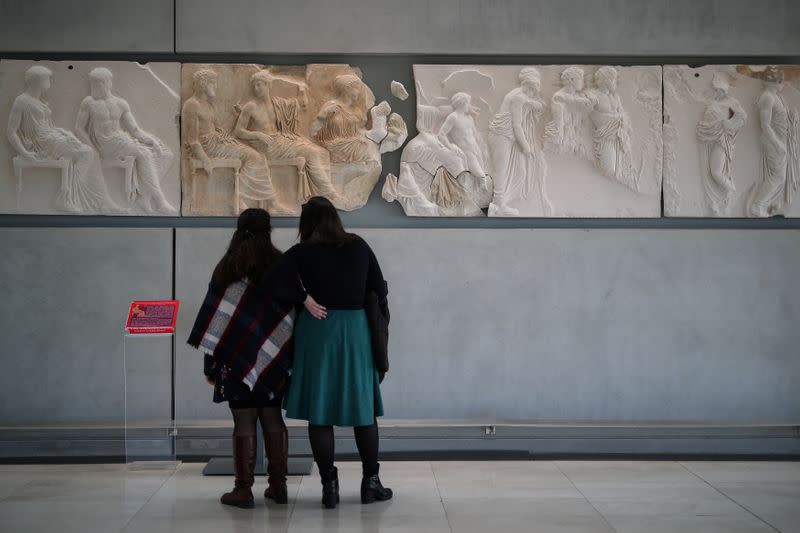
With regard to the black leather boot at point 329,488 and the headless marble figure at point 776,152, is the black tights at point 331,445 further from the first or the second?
the headless marble figure at point 776,152

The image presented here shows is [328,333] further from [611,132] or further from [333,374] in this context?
[611,132]

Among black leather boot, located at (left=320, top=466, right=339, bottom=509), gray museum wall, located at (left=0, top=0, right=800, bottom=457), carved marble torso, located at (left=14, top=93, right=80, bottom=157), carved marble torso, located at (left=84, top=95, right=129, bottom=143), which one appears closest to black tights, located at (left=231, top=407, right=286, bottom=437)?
black leather boot, located at (left=320, top=466, right=339, bottom=509)

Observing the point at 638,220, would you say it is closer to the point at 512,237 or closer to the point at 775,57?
the point at 512,237

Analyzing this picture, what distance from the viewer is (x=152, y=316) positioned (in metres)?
5.88

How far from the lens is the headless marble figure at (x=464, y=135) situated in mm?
6417

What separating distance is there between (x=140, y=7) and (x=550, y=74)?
281 cm

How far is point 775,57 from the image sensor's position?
21.8 ft

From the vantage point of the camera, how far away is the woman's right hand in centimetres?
462

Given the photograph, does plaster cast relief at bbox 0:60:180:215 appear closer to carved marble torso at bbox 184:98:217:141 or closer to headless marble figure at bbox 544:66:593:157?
carved marble torso at bbox 184:98:217:141

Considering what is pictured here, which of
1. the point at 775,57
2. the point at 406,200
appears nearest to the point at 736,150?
the point at 775,57

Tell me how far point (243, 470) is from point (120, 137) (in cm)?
268

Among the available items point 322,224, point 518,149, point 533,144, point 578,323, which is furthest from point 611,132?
point 322,224

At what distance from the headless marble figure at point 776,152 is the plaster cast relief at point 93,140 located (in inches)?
157

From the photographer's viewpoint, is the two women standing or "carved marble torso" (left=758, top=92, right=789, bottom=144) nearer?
the two women standing
